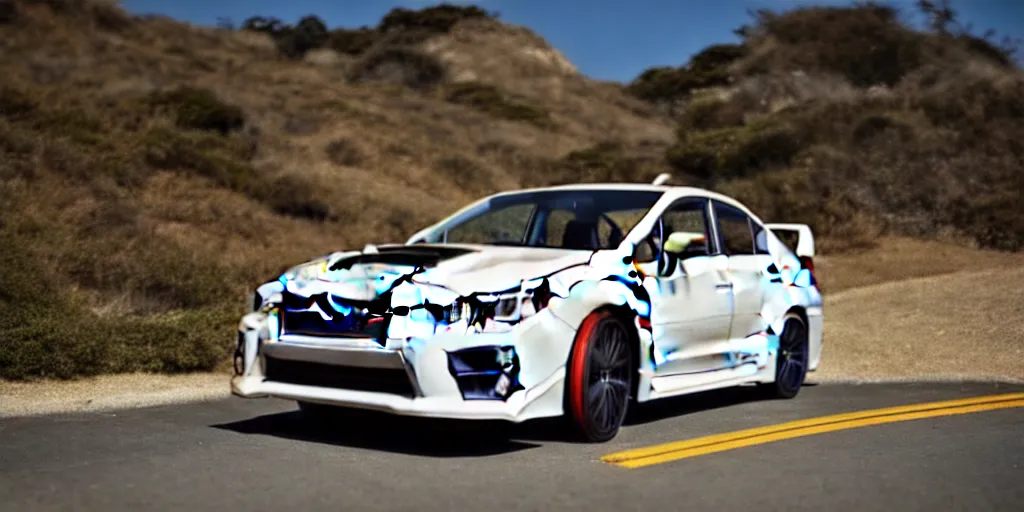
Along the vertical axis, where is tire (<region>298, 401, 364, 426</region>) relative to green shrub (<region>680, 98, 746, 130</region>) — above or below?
below

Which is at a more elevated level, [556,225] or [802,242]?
[556,225]

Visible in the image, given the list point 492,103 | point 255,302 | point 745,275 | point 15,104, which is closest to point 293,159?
point 15,104

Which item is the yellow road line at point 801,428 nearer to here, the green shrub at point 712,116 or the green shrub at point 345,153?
the green shrub at point 345,153

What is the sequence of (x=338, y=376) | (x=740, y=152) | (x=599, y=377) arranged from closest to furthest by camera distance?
1. (x=338, y=376)
2. (x=599, y=377)
3. (x=740, y=152)

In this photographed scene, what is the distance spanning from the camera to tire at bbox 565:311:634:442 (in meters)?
7.31

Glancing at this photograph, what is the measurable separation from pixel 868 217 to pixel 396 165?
1133 centimetres

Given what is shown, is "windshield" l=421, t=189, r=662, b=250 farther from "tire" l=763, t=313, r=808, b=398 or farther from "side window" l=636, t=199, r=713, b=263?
"tire" l=763, t=313, r=808, b=398

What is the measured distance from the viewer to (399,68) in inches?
2131

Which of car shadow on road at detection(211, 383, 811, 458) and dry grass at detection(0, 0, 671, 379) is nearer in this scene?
car shadow on road at detection(211, 383, 811, 458)

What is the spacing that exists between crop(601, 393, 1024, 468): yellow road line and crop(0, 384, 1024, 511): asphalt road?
0.14 meters

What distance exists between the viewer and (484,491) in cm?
609

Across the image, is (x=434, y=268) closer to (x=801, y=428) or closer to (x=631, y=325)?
(x=631, y=325)

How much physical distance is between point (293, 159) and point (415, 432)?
65.7 feet

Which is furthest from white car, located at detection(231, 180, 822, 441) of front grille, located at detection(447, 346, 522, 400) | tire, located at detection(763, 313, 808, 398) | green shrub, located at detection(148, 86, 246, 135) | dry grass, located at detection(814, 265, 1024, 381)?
green shrub, located at detection(148, 86, 246, 135)
